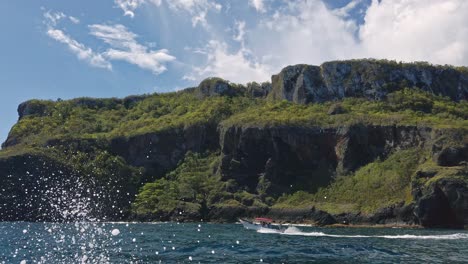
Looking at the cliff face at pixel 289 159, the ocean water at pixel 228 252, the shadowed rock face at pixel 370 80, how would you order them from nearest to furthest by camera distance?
1. the ocean water at pixel 228 252
2. the cliff face at pixel 289 159
3. the shadowed rock face at pixel 370 80

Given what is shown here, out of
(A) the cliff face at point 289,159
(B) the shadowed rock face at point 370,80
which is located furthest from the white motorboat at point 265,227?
(B) the shadowed rock face at point 370,80

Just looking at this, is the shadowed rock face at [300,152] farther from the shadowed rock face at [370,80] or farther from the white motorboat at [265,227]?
the white motorboat at [265,227]

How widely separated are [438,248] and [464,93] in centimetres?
13972

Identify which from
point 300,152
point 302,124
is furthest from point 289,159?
point 302,124

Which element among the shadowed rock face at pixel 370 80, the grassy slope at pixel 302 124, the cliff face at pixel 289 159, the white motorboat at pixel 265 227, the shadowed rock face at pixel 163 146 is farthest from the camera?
the shadowed rock face at pixel 163 146

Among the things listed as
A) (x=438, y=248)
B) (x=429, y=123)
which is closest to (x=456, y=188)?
(x=429, y=123)

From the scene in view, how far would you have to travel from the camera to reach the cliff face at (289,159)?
12325 centimetres

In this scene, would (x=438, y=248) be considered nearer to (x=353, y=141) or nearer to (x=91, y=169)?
(x=353, y=141)

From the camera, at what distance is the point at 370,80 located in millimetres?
180250

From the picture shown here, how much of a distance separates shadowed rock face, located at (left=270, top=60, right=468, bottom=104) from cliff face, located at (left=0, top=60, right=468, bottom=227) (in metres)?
0.38

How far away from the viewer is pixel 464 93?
182 meters

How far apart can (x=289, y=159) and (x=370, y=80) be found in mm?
47749

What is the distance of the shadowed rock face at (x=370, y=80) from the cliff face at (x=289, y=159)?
38 cm

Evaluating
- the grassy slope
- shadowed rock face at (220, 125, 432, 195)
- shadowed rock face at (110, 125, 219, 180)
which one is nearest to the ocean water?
the grassy slope
